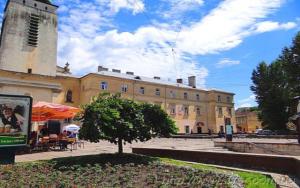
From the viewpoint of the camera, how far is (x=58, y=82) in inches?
1554

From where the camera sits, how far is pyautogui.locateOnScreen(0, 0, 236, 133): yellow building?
1431 inches

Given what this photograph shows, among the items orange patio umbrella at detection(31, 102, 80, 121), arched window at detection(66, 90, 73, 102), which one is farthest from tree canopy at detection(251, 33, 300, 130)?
orange patio umbrella at detection(31, 102, 80, 121)

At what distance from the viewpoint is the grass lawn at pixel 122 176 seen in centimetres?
687

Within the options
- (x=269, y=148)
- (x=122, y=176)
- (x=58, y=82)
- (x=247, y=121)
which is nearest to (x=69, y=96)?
(x=58, y=82)

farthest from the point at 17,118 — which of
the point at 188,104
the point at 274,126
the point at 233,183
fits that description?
the point at 188,104

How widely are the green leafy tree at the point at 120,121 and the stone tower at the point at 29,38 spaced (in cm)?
3358

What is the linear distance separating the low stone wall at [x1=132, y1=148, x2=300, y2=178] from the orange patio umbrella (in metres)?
6.36

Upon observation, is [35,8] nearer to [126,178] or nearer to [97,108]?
[97,108]

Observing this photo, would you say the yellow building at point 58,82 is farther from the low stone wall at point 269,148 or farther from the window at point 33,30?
the low stone wall at point 269,148

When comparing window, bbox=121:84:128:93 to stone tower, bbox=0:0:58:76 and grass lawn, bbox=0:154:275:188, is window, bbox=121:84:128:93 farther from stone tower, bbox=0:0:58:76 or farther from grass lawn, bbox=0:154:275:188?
grass lawn, bbox=0:154:275:188

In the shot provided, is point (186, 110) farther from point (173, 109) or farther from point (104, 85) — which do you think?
point (104, 85)

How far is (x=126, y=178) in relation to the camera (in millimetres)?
7527

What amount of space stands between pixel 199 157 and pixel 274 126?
1580 inches

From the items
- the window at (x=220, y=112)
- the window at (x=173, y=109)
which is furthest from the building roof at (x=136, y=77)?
the window at (x=220, y=112)
